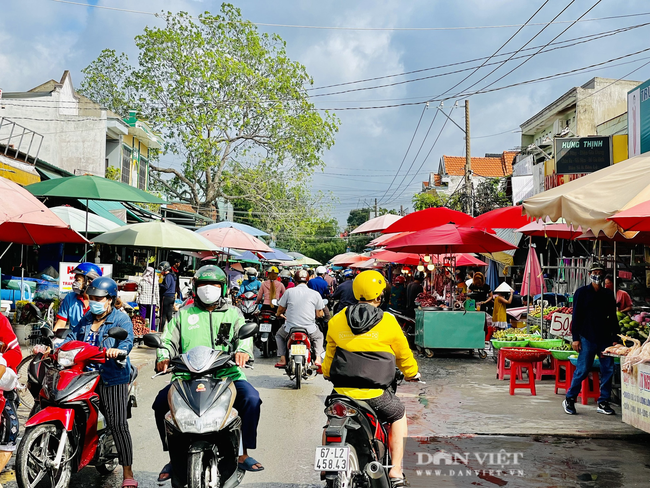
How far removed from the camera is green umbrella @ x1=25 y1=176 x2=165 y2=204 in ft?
39.9

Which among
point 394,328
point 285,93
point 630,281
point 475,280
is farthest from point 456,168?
point 394,328

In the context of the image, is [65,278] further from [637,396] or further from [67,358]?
[637,396]

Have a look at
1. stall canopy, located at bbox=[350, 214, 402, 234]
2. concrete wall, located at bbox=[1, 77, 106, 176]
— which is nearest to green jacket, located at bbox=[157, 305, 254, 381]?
stall canopy, located at bbox=[350, 214, 402, 234]

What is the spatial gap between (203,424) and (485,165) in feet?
175

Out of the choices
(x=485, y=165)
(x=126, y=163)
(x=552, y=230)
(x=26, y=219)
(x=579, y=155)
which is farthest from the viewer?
(x=485, y=165)

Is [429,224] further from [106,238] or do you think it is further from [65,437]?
[65,437]

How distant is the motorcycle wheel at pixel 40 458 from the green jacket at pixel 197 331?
101 cm

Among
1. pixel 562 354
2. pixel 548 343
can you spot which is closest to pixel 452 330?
pixel 548 343

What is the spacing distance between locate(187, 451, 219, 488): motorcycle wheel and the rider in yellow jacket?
956 millimetres

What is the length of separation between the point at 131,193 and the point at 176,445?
889 centimetres

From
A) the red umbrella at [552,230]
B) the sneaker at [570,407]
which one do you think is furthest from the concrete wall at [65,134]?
the sneaker at [570,407]

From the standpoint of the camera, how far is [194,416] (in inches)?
169

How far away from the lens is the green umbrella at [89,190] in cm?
1216

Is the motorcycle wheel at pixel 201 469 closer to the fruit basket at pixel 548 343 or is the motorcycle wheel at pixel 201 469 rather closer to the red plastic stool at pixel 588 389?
the red plastic stool at pixel 588 389
